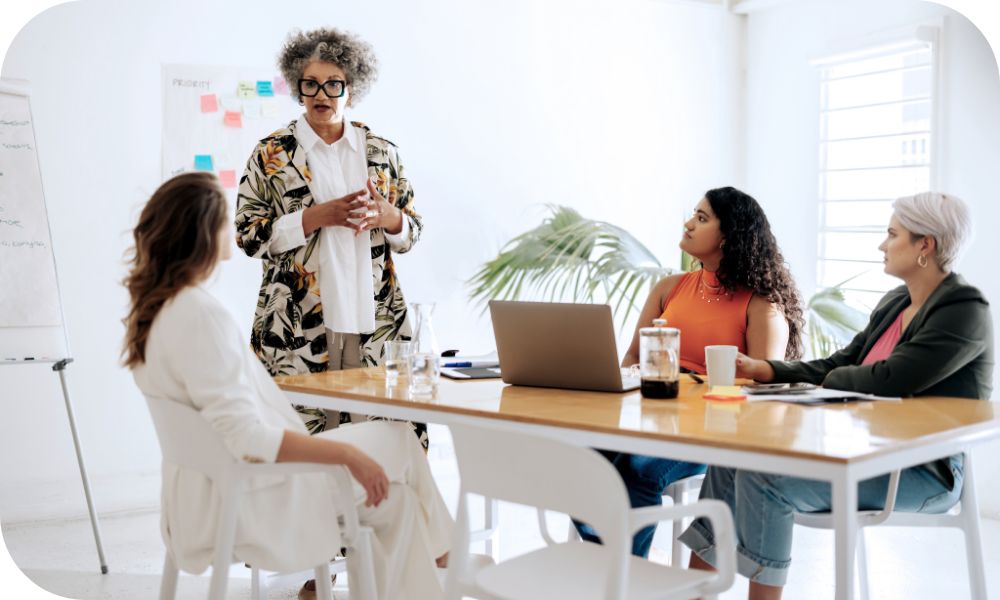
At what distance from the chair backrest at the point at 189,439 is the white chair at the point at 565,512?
1.54ft

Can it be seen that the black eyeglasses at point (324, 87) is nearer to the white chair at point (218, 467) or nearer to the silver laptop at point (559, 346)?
the silver laptop at point (559, 346)

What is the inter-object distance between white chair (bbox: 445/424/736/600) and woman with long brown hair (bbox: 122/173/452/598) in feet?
1.03

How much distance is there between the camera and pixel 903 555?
373 cm

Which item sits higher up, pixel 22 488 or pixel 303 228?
pixel 303 228

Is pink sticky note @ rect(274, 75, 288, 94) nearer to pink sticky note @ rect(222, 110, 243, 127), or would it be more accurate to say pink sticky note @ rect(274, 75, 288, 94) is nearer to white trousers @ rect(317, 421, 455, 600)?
pink sticky note @ rect(222, 110, 243, 127)

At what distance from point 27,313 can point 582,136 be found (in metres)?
2.75

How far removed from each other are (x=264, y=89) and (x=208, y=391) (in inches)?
106

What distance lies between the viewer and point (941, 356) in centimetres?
234

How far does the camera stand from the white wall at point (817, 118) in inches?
165

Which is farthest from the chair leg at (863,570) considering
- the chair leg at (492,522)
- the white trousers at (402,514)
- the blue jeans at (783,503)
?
the white trousers at (402,514)

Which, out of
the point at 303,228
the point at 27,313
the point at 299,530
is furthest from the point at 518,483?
the point at 27,313

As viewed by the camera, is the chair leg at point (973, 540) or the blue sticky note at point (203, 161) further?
the blue sticky note at point (203, 161)

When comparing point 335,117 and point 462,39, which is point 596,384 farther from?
point 462,39

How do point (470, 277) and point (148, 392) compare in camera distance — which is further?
point (470, 277)
